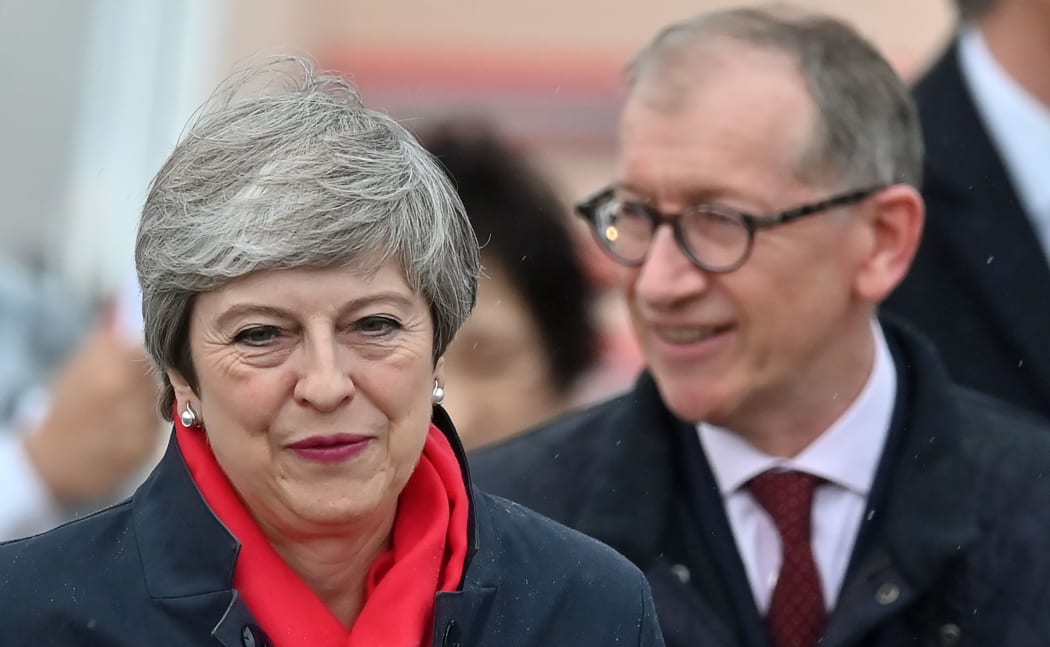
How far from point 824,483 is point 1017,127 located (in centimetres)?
134

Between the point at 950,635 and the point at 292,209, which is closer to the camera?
the point at 292,209

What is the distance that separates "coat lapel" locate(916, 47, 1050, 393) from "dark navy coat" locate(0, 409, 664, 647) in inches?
69.1

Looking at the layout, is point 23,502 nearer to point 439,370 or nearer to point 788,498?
point 788,498

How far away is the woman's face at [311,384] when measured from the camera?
2850 millimetres

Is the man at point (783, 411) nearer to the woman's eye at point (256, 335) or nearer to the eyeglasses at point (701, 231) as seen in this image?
the eyeglasses at point (701, 231)

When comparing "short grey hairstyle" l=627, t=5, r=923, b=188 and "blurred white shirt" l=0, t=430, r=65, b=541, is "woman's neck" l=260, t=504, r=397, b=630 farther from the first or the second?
"blurred white shirt" l=0, t=430, r=65, b=541

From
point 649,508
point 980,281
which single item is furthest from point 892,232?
point 649,508

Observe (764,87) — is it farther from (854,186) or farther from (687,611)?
(687,611)

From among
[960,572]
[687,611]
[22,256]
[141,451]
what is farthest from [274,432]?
[22,256]

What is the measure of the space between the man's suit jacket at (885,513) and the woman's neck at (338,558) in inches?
36.7

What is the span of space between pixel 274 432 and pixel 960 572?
1539 millimetres

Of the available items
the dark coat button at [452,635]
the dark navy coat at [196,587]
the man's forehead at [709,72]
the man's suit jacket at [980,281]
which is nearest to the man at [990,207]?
the man's suit jacket at [980,281]

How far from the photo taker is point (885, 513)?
3.94m

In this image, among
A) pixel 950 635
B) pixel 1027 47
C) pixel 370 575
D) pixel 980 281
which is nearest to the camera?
pixel 370 575
